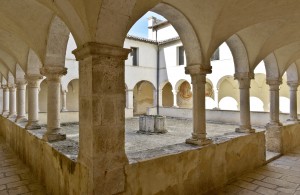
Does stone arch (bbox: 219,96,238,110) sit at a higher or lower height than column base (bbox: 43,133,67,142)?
higher

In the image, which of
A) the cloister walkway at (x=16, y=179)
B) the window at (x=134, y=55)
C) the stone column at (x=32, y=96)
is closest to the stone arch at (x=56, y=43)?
the stone column at (x=32, y=96)

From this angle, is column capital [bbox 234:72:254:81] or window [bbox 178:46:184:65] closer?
column capital [bbox 234:72:254:81]

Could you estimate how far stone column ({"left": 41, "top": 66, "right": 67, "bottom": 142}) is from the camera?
4418 millimetres

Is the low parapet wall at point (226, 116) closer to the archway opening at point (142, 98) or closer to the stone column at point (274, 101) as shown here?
the stone column at point (274, 101)

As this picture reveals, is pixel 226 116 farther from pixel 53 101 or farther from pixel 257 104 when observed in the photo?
pixel 53 101

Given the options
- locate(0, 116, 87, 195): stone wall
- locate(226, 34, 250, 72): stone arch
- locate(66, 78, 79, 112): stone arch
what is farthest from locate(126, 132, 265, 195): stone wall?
locate(66, 78, 79, 112): stone arch

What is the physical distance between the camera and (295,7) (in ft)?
13.7

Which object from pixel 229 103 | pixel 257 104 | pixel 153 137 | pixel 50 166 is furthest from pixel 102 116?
pixel 229 103

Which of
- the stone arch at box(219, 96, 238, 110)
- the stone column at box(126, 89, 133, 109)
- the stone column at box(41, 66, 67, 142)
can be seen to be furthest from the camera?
the stone arch at box(219, 96, 238, 110)

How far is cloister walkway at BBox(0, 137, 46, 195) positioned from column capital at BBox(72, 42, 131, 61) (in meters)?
2.93

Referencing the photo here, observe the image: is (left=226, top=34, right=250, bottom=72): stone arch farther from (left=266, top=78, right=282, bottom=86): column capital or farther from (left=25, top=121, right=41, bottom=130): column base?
(left=25, top=121, right=41, bottom=130): column base

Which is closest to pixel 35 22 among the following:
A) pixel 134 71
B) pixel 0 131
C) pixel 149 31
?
pixel 0 131

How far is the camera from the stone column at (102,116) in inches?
98.2

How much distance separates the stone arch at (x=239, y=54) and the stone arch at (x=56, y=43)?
398 centimetres
